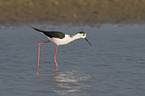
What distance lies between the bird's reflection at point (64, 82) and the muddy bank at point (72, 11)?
412 inches

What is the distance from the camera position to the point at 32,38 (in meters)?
13.8

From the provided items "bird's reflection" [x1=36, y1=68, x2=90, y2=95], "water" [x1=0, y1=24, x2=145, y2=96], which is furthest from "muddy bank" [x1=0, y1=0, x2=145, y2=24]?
"bird's reflection" [x1=36, y1=68, x2=90, y2=95]

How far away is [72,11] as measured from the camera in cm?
2070

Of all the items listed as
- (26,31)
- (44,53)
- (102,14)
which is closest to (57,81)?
(44,53)

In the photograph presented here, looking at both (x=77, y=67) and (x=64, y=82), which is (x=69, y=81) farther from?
(x=77, y=67)

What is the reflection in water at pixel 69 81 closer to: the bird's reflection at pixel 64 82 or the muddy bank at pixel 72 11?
the bird's reflection at pixel 64 82

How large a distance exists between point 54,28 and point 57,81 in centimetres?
931

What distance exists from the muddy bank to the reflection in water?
10494 mm

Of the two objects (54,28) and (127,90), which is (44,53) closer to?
(127,90)

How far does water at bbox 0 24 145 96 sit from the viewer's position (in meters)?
6.70

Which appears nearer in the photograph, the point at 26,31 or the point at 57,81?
the point at 57,81

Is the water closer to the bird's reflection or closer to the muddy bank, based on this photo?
the bird's reflection

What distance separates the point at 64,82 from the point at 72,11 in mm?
13696

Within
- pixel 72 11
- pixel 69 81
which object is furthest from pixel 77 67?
pixel 72 11
